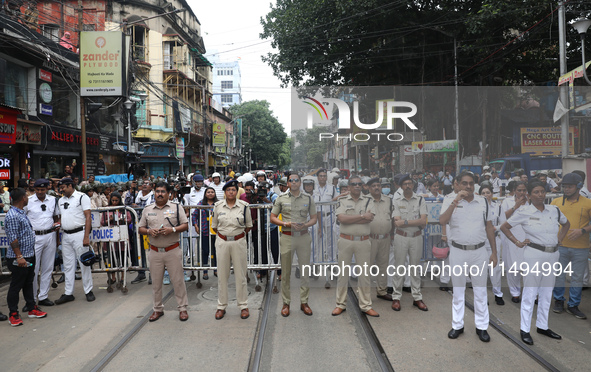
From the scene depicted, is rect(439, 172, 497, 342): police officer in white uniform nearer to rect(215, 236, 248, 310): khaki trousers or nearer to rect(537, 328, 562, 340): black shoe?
rect(537, 328, 562, 340): black shoe

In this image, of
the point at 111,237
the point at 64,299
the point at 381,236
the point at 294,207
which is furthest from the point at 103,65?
the point at 381,236

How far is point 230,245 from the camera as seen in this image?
5441 mm

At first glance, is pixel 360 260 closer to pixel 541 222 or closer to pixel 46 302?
pixel 541 222

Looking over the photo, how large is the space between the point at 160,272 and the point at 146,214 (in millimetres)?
792

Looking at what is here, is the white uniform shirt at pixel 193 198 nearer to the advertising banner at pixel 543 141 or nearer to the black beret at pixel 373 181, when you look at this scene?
the black beret at pixel 373 181

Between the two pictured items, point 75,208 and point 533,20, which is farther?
point 533,20

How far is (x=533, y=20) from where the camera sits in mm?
15180

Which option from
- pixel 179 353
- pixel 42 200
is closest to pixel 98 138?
pixel 42 200

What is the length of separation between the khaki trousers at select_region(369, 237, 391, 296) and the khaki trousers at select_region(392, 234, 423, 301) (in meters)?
0.24

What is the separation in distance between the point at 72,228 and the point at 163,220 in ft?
5.85

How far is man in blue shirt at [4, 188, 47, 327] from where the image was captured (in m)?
5.27

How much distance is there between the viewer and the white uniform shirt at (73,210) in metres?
6.14

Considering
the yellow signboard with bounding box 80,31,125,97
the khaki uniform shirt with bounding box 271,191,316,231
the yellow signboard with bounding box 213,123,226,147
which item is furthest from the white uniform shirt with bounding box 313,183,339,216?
the yellow signboard with bounding box 213,123,226,147

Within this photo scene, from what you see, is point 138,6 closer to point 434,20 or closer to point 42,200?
point 434,20
